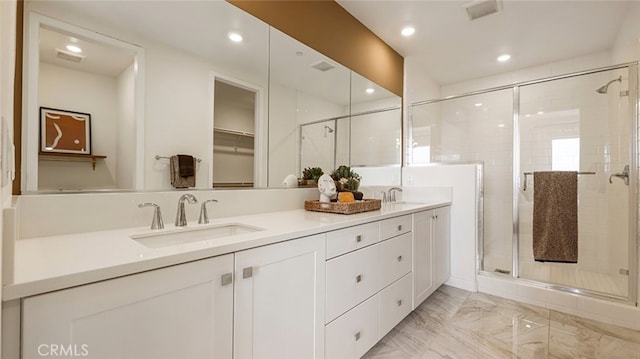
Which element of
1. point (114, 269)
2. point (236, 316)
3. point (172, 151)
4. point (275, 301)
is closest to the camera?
point (114, 269)

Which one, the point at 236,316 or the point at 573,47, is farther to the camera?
the point at 573,47

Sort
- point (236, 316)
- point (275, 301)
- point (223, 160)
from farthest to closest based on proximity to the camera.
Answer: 1. point (223, 160)
2. point (275, 301)
3. point (236, 316)

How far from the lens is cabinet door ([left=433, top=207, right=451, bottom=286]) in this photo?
2410 millimetres

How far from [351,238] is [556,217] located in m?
2.05

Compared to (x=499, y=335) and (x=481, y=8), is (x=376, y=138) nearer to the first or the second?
(x=481, y=8)

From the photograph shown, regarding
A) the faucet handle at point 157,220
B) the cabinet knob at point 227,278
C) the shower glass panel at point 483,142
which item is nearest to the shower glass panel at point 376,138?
the shower glass panel at point 483,142

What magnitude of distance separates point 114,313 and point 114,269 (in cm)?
11

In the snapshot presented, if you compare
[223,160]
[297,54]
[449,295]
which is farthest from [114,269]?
[449,295]

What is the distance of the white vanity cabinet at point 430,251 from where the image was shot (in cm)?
206

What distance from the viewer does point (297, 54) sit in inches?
77.1

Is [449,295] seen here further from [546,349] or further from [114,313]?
[114,313]

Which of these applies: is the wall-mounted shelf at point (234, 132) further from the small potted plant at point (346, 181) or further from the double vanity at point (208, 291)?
the small potted plant at point (346, 181)

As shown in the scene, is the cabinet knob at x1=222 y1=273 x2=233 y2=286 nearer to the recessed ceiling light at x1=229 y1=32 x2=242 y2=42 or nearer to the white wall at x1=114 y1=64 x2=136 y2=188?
the white wall at x1=114 y1=64 x2=136 y2=188

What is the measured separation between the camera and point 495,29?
2.54 meters
